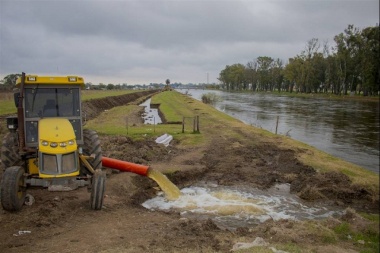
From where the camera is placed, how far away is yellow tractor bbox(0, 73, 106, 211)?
29.8 feet

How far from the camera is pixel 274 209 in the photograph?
11.5 m

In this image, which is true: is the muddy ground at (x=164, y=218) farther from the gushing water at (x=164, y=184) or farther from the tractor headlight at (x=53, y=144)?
the tractor headlight at (x=53, y=144)

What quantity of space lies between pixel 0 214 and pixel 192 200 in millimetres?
5837

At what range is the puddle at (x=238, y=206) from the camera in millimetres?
10641

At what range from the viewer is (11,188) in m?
8.88

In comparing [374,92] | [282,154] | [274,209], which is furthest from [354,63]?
[274,209]

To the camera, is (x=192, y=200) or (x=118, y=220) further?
(x=192, y=200)

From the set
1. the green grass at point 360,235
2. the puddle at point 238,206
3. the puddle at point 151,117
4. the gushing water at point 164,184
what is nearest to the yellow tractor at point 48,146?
the gushing water at point 164,184

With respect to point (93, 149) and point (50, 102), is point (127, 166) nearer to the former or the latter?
point (93, 149)

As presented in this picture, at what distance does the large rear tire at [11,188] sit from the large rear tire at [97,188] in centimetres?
189

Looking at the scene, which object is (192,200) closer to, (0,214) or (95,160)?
(95,160)

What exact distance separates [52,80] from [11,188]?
10.7 feet

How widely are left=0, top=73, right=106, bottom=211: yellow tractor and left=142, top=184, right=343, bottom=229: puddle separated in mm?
2679

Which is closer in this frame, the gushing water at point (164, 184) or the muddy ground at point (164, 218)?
the muddy ground at point (164, 218)
